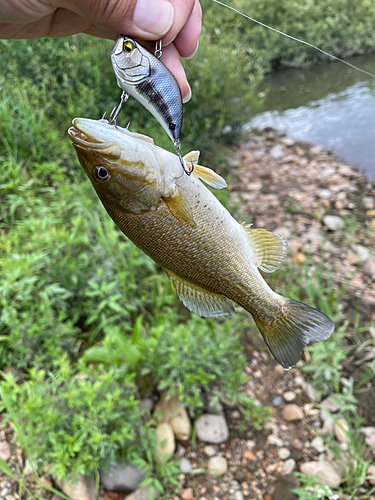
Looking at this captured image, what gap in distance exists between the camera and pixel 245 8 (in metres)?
9.23

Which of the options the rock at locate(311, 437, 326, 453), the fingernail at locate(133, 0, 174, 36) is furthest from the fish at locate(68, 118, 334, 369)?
the rock at locate(311, 437, 326, 453)

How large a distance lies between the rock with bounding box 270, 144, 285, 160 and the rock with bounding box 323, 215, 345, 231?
1.99m

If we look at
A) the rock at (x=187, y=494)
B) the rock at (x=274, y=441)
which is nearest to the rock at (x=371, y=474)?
the rock at (x=274, y=441)

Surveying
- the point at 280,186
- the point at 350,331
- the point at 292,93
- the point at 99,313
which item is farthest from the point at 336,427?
the point at 292,93

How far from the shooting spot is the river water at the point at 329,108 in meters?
6.12

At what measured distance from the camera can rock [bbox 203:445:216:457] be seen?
9.02ft

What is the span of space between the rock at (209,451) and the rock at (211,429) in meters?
0.05

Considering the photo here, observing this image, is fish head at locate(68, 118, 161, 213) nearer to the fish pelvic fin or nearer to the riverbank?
the fish pelvic fin

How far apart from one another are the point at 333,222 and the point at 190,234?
3651 mm

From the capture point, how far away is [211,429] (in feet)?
9.19

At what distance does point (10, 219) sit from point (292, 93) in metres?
6.93

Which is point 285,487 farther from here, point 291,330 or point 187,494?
point 291,330

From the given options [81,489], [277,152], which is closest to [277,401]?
[81,489]

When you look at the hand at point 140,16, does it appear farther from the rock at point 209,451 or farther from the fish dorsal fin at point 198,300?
the rock at point 209,451
